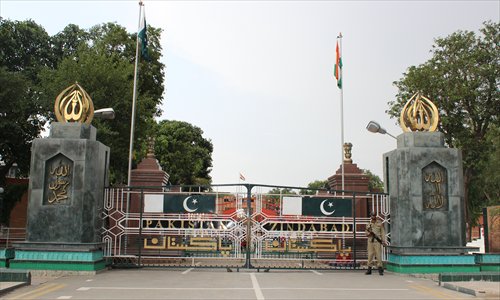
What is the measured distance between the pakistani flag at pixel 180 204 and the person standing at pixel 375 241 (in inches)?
161

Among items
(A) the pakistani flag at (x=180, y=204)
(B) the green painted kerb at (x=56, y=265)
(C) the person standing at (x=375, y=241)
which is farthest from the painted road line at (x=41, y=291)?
(C) the person standing at (x=375, y=241)

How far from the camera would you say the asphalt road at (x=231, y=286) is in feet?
28.3

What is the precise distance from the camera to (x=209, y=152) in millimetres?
65250

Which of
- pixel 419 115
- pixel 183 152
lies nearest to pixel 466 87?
pixel 419 115

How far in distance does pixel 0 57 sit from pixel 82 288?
28.5 meters

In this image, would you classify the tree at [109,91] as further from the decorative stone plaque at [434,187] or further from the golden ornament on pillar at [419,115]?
the decorative stone plaque at [434,187]

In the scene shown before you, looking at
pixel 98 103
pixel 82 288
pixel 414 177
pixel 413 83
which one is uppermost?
pixel 413 83

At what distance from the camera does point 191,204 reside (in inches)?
516

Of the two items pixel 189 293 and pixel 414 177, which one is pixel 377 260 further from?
pixel 189 293

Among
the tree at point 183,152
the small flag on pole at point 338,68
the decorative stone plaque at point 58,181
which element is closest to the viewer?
the decorative stone plaque at point 58,181

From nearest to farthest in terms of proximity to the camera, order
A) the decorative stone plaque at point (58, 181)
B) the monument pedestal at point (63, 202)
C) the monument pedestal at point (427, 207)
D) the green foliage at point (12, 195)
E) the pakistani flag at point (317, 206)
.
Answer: the monument pedestal at point (63, 202), the decorative stone plaque at point (58, 181), the monument pedestal at point (427, 207), the pakistani flag at point (317, 206), the green foliage at point (12, 195)

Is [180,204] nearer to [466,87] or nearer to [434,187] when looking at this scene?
[434,187]

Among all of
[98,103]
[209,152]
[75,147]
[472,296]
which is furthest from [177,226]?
[209,152]

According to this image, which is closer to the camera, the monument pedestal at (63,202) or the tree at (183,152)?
the monument pedestal at (63,202)
